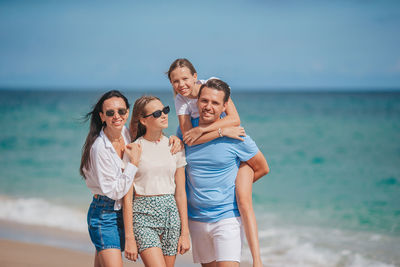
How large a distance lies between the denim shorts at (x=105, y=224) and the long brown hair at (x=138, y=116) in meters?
0.57

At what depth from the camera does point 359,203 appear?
10688 millimetres

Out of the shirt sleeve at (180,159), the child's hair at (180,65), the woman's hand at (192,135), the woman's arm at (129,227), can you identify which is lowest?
the woman's arm at (129,227)

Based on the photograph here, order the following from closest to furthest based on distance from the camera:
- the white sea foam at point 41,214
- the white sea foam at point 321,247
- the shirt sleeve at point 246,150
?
the shirt sleeve at point 246,150 < the white sea foam at point 321,247 < the white sea foam at point 41,214

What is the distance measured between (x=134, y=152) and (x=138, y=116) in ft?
1.05

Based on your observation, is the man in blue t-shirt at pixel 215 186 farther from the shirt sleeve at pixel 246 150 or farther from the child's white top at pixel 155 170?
the child's white top at pixel 155 170

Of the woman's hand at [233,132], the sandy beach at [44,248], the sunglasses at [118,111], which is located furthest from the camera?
the sandy beach at [44,248]

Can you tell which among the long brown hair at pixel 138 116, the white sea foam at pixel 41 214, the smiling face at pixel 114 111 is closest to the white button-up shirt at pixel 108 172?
the smiling face at pixel 114 111

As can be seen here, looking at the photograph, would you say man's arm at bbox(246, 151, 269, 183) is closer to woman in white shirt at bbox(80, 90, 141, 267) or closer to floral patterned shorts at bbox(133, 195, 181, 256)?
floral patterned shorts at bbox(133, 195, 181, 256)

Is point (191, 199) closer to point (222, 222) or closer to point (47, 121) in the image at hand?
point (222, 222)

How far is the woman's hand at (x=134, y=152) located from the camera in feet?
11.2

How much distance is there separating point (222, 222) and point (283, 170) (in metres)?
10.7

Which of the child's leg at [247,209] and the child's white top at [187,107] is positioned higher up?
the child's white top at [187,107]

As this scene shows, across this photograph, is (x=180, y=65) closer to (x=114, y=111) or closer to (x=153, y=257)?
(x=114, y=111)

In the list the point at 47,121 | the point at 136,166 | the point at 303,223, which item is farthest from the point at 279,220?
the point at 47,121
